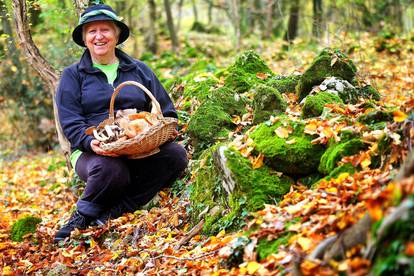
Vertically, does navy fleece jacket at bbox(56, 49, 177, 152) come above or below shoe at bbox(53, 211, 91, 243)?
above

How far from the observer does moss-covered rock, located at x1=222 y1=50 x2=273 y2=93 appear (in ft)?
21.5

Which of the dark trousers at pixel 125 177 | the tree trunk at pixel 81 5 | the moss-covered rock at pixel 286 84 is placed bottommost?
the dark trousers at pixel 125 177

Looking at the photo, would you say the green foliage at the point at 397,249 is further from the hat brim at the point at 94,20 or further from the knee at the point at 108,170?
the hat brim at the point at 94,20

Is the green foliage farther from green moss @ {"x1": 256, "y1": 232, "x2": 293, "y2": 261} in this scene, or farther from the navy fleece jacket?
the navy fleece jacket

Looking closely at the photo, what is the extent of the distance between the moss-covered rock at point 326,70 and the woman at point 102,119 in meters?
1.55

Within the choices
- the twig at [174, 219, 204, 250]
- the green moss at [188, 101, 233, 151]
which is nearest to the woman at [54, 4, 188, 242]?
the green moss at [188, 101, 233, 151]

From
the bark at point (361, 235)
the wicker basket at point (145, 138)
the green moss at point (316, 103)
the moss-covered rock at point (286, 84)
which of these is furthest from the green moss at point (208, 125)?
the bark at point (361, 235)

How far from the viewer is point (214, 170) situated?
15.7 feet

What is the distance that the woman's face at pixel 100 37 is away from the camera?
18.4 ft

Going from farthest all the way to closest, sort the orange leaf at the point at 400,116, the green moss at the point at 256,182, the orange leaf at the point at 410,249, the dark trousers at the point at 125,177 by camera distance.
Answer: the dark trousers at the point at 125,177 → the green moss at the point at 256,182 → the orange leaf at the point at 400,116 → the orange leaf at the point at 410,249

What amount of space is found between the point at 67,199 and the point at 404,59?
28.7 feet

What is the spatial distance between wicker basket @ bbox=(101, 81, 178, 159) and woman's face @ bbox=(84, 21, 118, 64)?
0.61 metres

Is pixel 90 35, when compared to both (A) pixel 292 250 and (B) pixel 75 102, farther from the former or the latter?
(A) pixel 292 250

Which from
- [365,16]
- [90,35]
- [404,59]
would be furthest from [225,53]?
[90,35]
